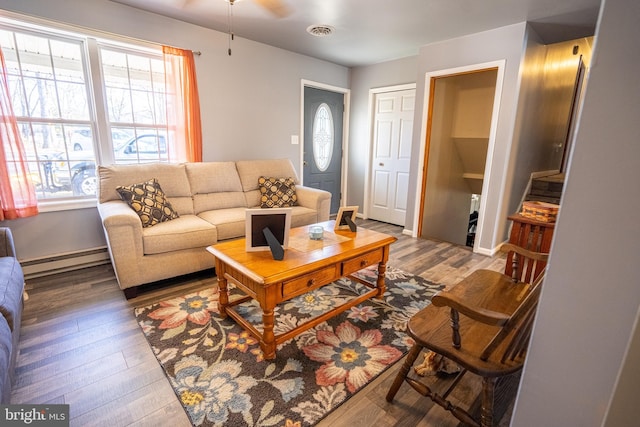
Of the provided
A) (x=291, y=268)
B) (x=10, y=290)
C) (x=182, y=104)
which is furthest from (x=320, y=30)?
(x=10, y=290)

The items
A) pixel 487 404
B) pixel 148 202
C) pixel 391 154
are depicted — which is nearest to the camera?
pixel 487 404

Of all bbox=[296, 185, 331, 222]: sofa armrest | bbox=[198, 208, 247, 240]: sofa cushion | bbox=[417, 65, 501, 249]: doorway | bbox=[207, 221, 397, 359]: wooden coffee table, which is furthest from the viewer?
bbox=[417, 65, 501, 249]: doorway

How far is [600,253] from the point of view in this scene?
1.73 ft

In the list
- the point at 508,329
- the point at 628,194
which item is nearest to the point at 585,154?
the point at 628,194

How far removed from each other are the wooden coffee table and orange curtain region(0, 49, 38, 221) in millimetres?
1879

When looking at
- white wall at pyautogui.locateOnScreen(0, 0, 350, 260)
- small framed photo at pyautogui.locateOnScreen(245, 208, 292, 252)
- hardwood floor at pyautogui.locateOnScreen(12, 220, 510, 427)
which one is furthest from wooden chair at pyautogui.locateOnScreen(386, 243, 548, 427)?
white wall at pyautogui.locateOnScreen(0, 0, 350, 260)

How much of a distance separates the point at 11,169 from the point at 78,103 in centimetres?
79

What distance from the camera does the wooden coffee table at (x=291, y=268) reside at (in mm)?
1606

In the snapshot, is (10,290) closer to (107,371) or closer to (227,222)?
(107,371)

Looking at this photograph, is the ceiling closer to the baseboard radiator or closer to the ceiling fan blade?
the ceiling fan blade

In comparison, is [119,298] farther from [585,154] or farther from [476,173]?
[476,173]

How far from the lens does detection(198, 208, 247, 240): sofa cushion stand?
2.70 m

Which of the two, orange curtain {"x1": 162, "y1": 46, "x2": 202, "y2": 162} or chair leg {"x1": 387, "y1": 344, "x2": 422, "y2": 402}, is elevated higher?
orange curtain {"x1": 162, "y1": 46, "x2": 202, "y2": 162}

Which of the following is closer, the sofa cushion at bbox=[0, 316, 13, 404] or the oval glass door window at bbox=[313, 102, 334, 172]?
the sofa cushion at bbox=[0, 316, 13, 404]
